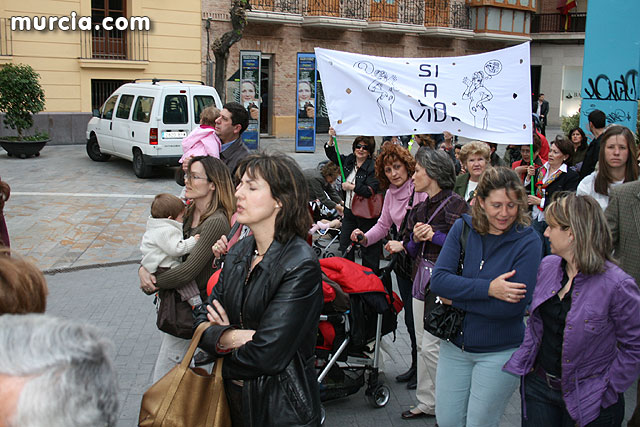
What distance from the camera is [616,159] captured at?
553cm

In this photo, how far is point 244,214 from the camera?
3223 millimetres

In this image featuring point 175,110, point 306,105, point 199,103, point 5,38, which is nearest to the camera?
point 175,110

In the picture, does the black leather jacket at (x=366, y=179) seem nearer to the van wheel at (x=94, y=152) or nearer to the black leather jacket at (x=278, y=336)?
the black leather jacket at (x=278, y=336)

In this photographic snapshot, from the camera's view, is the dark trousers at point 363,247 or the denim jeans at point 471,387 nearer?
the denim jeans at point 471,387

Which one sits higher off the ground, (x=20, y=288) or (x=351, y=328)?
(x=20, y=288)

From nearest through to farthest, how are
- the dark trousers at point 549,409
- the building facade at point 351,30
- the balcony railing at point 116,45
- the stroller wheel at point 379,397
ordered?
the dark trousers at point 549,409 < the stroller wheel at point 379,397 < the balcony railing at point 116,45 < the building facade at point 351,30

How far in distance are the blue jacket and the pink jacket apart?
283 cm

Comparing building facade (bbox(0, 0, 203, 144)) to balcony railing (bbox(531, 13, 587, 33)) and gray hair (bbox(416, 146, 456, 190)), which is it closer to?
gray hair (bbox(416, 146, 456, 190))

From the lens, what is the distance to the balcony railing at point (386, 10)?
89.3ft

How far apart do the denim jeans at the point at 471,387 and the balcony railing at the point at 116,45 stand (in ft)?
67.6

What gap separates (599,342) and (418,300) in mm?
1789

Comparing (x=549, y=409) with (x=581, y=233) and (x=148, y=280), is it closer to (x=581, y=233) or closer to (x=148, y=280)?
(x=581, y=233)

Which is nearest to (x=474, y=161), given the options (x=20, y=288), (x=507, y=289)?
(x=507, y=289)

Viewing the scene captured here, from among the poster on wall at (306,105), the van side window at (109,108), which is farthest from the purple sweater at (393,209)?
the poster on wall at (306,105)
